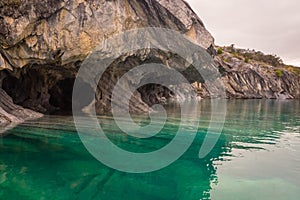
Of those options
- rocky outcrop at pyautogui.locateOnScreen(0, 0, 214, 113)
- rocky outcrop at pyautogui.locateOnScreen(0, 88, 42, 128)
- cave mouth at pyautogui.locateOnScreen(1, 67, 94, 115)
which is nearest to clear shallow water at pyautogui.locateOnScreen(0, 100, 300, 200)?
rocky outcrop at pyautogui.locateOnScreen(0, 88, 42, 128)

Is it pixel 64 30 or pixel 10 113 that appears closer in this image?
pixel 64 30

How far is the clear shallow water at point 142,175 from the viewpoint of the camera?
8.29 metres

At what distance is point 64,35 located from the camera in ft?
67.1

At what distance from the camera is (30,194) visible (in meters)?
7.77

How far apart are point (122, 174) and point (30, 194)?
10.0 feet

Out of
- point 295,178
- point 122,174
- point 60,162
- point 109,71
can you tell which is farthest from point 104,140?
point 109,71

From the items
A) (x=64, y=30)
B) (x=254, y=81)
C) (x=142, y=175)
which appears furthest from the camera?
(x=254, y=81)

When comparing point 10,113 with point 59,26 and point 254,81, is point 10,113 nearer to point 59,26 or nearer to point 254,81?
point 59,26

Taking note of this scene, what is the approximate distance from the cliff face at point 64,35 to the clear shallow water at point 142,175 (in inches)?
262

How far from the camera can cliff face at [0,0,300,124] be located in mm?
18922

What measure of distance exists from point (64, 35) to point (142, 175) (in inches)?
550

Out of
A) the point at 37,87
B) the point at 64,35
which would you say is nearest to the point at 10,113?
the point at 64,35

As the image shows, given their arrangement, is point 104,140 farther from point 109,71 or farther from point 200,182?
point 109,71

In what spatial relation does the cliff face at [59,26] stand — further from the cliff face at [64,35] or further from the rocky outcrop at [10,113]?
the rocky outcrop at [10,113]
